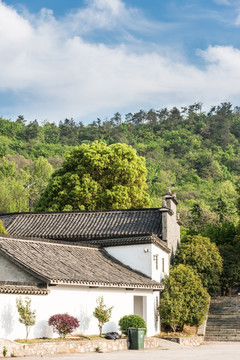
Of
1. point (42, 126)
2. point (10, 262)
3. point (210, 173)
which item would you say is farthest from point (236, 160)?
point (10, 262)

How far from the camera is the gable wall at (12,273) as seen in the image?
2185cm

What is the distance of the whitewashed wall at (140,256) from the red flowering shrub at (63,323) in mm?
8196

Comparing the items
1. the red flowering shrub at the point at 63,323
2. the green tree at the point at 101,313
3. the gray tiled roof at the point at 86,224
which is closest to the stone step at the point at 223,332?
the gray tiled roof at the point at 86,224

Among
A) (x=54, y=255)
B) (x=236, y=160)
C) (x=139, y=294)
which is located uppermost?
(x=236, y=160)

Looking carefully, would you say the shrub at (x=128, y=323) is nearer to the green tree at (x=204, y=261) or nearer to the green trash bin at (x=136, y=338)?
the green trash bin at (x=136, y=338)

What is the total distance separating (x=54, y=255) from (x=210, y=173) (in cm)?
7692

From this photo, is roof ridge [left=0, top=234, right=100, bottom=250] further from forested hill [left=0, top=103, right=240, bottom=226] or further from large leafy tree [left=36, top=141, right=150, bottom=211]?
forested hill [left=0, top=103, right=240, bottom=226]

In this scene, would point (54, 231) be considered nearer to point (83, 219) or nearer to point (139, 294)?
point (83, 219)

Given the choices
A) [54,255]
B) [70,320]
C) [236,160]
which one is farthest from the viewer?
[236,160]

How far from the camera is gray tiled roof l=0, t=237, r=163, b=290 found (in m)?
22.0

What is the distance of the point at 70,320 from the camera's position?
21.0 m

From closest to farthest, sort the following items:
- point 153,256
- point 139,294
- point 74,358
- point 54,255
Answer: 1. point 74,358
2. point 54,255
3. point 139,294
4. point 153,256

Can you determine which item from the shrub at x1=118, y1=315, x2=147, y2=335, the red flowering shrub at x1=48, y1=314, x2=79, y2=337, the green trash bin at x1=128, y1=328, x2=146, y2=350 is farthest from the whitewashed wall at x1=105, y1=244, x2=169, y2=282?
the red flowering shrub at x1=48, y1=314, x2=79, y2=337

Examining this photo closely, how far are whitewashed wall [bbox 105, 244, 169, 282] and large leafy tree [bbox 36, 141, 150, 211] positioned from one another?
1378cm
